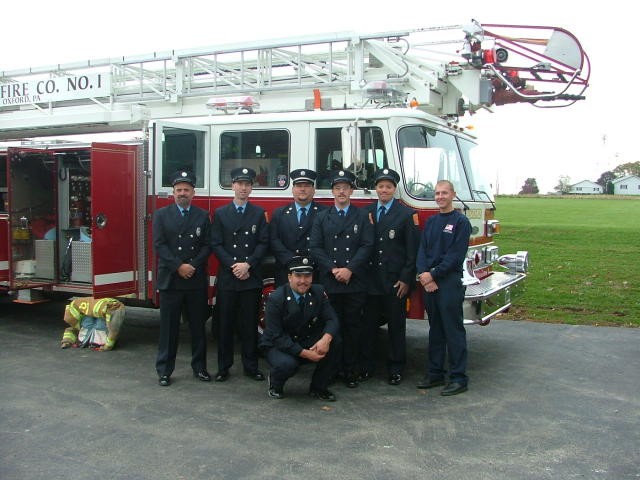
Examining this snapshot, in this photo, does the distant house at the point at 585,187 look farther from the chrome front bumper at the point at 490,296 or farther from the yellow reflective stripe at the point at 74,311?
the yellow reflective stripe at the point at 74,311

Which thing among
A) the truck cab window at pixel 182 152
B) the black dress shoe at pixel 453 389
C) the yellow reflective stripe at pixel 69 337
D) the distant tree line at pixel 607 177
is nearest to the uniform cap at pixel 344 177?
the truck cab window at pixel 182 152

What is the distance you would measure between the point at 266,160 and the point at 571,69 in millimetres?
3258

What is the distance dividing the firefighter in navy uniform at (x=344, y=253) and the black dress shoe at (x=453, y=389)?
2.63 feet

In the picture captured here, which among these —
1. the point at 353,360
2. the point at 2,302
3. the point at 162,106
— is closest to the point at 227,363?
the point at 353,360

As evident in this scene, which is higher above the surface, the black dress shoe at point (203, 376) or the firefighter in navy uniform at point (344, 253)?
the firefighter in navy uniform at point (344, 253)

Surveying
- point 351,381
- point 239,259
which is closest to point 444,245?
point 351,381

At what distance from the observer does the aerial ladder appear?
6.45m

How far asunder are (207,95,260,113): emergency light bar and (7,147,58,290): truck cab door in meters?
2.25

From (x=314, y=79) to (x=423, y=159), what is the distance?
5.51 ft

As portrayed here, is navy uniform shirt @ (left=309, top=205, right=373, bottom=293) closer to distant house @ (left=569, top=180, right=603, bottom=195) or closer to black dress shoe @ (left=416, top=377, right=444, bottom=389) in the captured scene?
black dress shoe @ (left=416, top=377, right=444, bottom=389)

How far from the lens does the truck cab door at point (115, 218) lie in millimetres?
6523

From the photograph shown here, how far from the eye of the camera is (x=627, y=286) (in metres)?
10.7

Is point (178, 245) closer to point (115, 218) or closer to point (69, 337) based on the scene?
point (115, 218)

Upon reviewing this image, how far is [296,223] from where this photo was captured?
5910 mm
